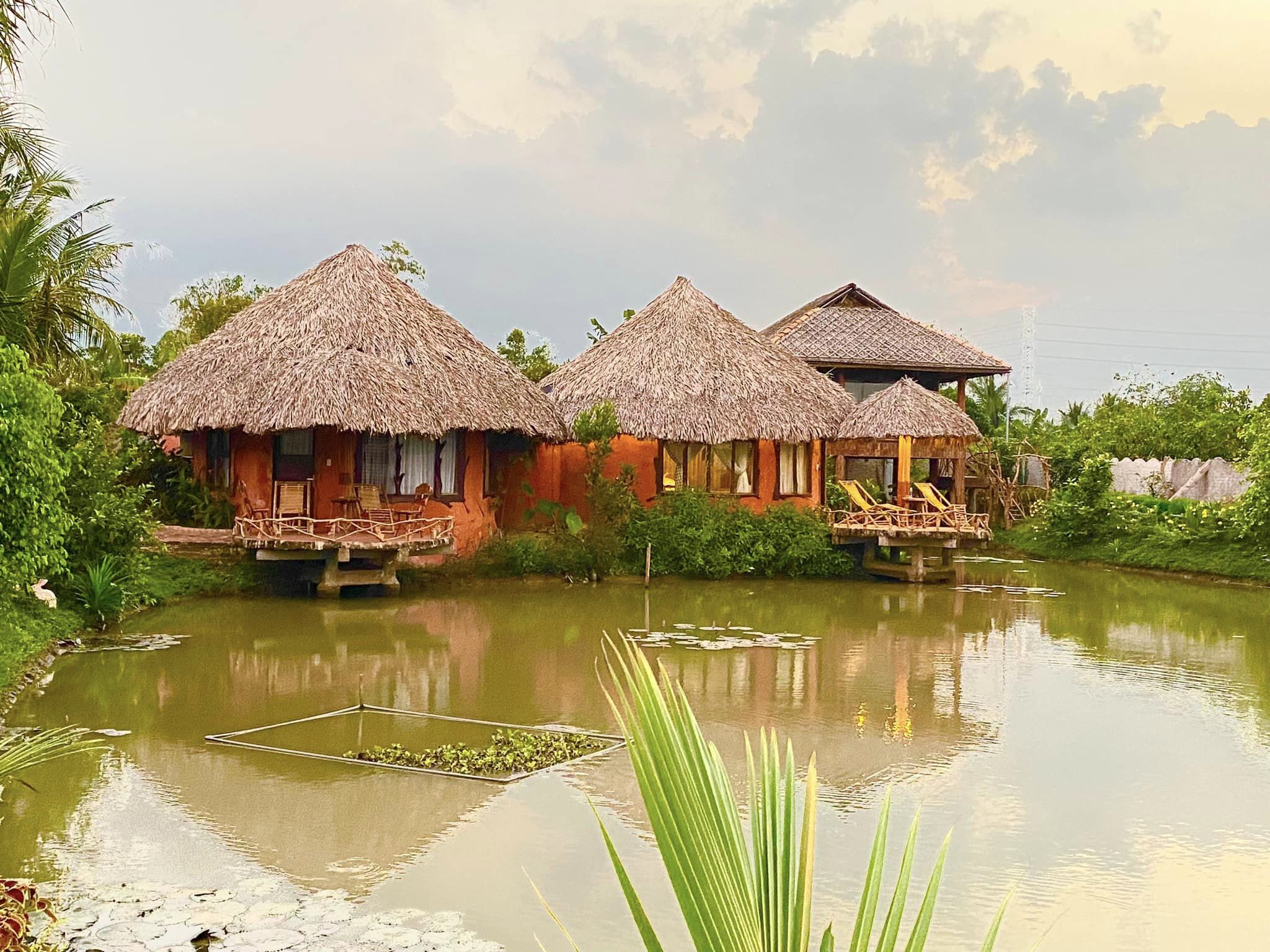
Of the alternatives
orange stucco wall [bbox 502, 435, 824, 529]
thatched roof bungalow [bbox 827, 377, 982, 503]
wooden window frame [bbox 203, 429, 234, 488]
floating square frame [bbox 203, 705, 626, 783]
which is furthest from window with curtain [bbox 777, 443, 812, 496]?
floating square frame [bbox 203, 705, 626, 783]

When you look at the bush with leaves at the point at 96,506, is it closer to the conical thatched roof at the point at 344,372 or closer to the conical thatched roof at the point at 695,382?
the conical thatched roof at the point at 344,372

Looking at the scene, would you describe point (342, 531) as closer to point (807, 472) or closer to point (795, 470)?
point (795, 470)

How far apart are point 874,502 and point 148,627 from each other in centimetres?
1177

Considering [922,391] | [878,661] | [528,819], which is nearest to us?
[528,819]

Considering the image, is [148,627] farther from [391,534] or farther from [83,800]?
[83,800]

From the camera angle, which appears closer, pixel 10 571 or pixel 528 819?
pixel 528 819

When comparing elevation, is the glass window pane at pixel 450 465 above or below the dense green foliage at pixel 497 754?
above

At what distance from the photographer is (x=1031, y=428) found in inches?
1499

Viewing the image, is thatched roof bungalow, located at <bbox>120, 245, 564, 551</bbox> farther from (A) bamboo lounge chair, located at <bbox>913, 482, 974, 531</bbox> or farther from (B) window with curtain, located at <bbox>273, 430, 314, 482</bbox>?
(A) bamboo lounge chair, located at <bbox>913, 482, 974, 531</bbox>

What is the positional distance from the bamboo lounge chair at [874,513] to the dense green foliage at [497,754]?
11.5m

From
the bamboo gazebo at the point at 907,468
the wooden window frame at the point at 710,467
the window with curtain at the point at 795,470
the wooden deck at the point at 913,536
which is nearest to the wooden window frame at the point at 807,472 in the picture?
the window with curtain at the point at 795,470

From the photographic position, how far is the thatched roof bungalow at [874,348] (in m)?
27.3

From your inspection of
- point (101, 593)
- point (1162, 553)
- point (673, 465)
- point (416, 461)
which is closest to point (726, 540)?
point (673, 465)

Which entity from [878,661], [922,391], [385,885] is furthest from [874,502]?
[385,885]
